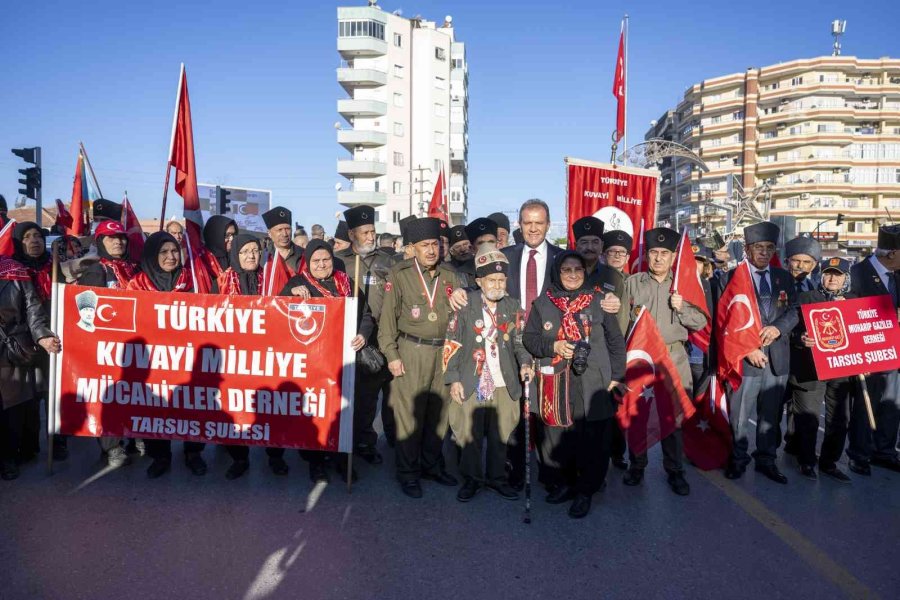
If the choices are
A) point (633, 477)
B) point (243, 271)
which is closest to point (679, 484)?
point (633, 477)

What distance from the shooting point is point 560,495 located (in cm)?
447

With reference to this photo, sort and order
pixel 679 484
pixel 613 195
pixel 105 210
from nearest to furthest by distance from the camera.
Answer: pixel 679 484
pixel 613 195
pixel 105 210

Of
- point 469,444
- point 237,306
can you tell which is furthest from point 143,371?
point 469,444

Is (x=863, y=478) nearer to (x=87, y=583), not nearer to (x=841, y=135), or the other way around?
(x=87, y=583)

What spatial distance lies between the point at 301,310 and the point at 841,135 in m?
74.5

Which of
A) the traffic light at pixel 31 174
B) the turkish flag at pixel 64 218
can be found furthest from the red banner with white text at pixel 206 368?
the traffic light at pixel 31 174

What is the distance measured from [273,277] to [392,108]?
196 ft

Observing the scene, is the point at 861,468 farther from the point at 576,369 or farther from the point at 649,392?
the point at 576,369

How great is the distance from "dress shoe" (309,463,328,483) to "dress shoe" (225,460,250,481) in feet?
1.84

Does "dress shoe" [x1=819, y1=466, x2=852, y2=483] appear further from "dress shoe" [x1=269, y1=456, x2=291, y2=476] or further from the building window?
the building window

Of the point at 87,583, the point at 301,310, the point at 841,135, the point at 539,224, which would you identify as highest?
the point at 841,135

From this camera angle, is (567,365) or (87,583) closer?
(87,583)

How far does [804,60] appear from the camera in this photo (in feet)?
213

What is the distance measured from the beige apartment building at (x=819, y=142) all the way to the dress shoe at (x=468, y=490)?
61.9 m
